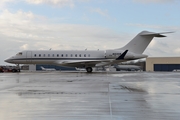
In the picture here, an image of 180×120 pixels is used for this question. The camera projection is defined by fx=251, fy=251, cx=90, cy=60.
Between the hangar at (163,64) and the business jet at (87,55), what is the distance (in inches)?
2218

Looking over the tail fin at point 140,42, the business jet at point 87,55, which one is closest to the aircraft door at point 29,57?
the business jet at point 87,55

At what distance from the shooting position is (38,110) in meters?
7.86

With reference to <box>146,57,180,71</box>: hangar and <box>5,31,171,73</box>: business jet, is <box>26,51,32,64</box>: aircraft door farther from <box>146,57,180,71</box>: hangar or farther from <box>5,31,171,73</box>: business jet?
<box>146,57,180,71</box>: hangar

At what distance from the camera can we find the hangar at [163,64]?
9400 centimetres

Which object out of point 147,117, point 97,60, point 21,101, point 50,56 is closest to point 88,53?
point 97,60

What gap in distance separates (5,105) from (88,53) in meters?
31.8

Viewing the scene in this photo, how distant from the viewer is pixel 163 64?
95.2 meters

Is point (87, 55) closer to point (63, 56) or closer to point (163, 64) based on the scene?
point (63, 56)

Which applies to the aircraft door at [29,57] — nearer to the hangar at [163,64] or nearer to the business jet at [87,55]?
the business jet at [87,55]

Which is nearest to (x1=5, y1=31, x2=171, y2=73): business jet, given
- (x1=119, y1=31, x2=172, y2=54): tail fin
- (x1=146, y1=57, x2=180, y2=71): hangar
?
(x1=119, y1=31, x2=172, y2=54): tail fin

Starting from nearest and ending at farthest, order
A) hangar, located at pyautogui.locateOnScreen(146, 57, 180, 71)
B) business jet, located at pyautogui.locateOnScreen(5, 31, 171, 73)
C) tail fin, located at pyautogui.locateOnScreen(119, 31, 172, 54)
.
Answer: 1. business jet, located at pyautogui.locateOnScreen(5, 31, 171, 73)
2. tail fin, located at pyautogui.locateOnScreen(119, 31, 172, 54)
3. hangar, located at pyautogui.locateOnScreen(146, 57, 180, 71)

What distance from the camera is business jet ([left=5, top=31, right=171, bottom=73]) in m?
39.5

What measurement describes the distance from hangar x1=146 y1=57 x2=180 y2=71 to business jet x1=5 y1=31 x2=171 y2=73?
2218 inches

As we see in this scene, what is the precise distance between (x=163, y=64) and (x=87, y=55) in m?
61.9
